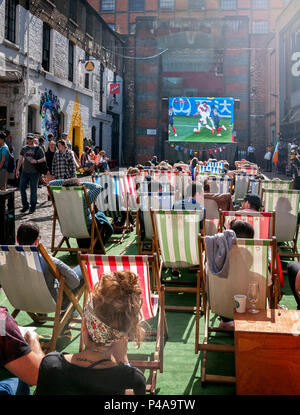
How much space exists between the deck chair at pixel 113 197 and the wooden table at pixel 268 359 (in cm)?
540

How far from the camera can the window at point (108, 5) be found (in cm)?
4128

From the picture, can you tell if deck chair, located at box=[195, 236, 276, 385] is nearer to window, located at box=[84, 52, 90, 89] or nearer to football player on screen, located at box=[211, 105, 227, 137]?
window, located at box=[84, 52, 90, 89]

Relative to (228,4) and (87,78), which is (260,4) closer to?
(228,4)

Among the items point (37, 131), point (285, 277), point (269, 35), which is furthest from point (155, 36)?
→ point (285, 277)

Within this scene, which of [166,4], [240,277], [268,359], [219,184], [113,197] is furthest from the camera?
[166,4]

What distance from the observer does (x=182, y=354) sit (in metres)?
3.67

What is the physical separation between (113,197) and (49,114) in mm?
12352

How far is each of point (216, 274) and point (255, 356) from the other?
0.81m

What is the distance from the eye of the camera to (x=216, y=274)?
3.42 metres

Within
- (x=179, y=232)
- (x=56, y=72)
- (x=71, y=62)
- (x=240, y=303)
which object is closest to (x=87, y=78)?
(x=71, y=62)

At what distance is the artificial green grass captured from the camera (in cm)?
313
